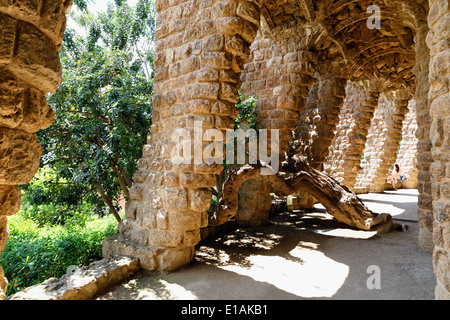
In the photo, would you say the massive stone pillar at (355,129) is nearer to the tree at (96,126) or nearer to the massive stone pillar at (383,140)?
the massive stone pillar at (383,140)

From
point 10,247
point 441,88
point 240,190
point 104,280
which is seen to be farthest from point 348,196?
point 10,247

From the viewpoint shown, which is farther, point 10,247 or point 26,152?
point 10,247

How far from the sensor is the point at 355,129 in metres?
10.6

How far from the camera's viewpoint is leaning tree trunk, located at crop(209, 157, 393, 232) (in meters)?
5.27

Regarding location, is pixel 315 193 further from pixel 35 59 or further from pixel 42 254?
pixel 35 59

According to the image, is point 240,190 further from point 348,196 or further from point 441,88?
point 441,88

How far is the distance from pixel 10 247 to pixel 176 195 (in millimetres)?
4053

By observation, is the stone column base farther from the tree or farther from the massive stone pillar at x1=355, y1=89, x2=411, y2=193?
the massive stone pillar at x1=355, y1=89, x2=411, y2=193

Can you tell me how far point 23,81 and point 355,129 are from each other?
11261 millimetres

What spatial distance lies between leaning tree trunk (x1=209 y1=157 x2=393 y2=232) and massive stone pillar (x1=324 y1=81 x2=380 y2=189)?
4658 millimetres

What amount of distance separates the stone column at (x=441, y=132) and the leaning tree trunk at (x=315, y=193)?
355 cm

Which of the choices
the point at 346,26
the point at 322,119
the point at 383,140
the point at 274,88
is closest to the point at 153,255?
the point at 274,88

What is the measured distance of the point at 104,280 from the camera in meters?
3.17

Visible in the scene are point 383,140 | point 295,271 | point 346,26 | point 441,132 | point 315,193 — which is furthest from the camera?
point 383,140
